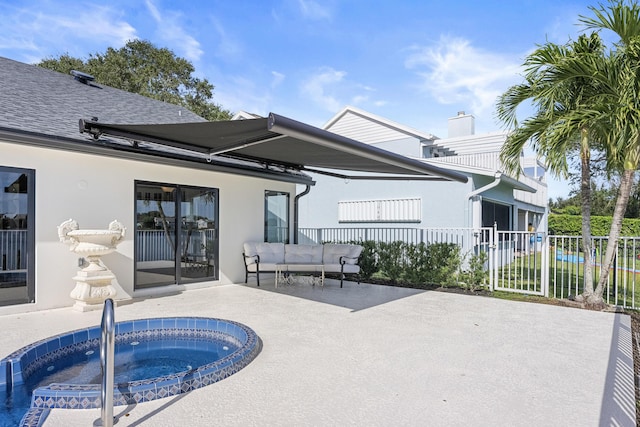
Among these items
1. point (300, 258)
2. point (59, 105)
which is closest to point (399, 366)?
point (300, 258)

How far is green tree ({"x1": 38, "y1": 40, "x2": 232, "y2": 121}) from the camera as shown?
2803cm

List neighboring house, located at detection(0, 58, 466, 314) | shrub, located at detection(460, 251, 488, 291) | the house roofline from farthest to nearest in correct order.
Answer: shrub, located at detection(460, 251, 488, 291), neighboring house, located at detection(0, 58, 466, 314), the house roofline

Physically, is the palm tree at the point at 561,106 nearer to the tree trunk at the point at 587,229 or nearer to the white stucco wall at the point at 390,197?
the tree trunk at the point at 587,229

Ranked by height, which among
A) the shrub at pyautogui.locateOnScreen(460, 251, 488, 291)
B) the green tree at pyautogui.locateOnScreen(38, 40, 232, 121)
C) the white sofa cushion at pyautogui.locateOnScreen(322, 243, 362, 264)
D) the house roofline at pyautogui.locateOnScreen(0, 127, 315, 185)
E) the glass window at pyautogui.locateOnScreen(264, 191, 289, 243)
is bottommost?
the shrub at pyautogui.locateOnScreen(460, 251, 488, 291)

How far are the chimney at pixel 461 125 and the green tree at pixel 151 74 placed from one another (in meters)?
17.5

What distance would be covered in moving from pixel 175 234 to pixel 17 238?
11.0ft

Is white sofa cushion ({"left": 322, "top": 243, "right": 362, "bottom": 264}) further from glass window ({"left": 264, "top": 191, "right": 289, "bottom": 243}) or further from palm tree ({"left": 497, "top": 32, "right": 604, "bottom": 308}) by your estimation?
palm tree ({"left": 497, "top": 32, "right": 604, "bottom": 308})

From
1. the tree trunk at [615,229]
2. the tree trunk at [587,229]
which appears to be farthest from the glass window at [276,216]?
the tree trunk at [615,229]

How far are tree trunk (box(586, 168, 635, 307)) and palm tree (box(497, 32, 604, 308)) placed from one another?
7.1 inches

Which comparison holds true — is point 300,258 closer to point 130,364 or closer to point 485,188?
point 130,364

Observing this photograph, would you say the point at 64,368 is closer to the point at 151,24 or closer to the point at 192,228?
the point at 192,228

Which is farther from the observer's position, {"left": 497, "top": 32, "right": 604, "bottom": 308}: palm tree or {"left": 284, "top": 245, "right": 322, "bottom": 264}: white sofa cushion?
{"left": 284, "top": 245, "right": 322, "bottom": 264}: white sofa cushion

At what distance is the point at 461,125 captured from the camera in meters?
24.3

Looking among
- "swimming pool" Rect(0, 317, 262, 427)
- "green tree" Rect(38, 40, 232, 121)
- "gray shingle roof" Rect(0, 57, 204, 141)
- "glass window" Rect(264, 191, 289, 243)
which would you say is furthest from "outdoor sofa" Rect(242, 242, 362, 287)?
"green tree" Rect(38, 40, 232, 121)
